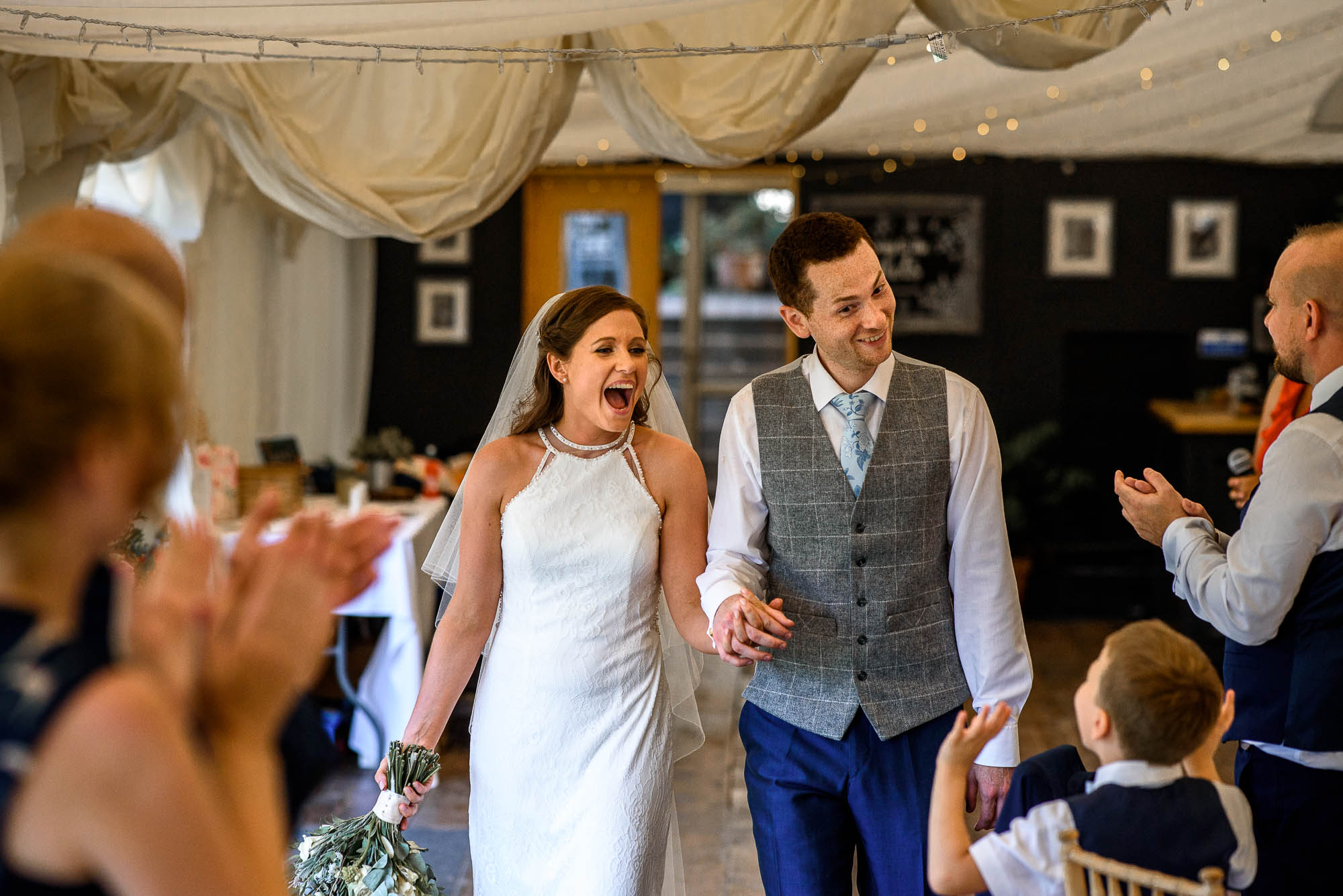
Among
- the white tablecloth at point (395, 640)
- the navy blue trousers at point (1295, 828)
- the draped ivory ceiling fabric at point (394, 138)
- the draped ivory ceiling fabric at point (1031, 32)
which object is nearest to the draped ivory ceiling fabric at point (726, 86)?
the draped ivory ceiling fabric at point (394, 138)

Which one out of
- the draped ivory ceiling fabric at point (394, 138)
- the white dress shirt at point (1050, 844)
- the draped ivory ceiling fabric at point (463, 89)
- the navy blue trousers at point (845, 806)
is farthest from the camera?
the draped ivory ceiling fabric at point (394, 138)

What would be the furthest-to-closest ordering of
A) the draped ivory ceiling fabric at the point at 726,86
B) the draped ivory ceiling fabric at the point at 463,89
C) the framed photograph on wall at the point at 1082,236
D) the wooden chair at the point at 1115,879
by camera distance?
the framed photograph on wall at the point at 1082,236 < the draped ivory ceiling fabric at the point at 726,86 < the draped ivory ceiling fabric at the point at 463,89 < the wooden chair at the point at 1115,879

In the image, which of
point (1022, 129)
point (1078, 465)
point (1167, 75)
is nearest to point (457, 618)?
point (1167, 75)

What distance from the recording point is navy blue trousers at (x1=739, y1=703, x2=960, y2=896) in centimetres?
236

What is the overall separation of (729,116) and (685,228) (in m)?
4.68

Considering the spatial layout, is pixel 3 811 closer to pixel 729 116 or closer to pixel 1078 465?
pixel 729 116

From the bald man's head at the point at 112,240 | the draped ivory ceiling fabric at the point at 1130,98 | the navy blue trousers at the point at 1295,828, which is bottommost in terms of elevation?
the navy blue trousers at the point at 1295,828

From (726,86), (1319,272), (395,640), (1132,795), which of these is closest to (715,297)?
(395,640)

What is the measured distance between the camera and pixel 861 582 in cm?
237

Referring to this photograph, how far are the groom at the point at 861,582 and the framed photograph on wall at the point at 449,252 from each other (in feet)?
20.5

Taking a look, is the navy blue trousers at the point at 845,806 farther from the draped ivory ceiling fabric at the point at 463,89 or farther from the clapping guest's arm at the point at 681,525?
the draped ivory ceiling fabric at the point at 463,89

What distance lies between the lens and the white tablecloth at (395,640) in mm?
4828

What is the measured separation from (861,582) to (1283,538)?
2.38 feet

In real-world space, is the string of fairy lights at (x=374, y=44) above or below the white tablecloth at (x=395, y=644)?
above
